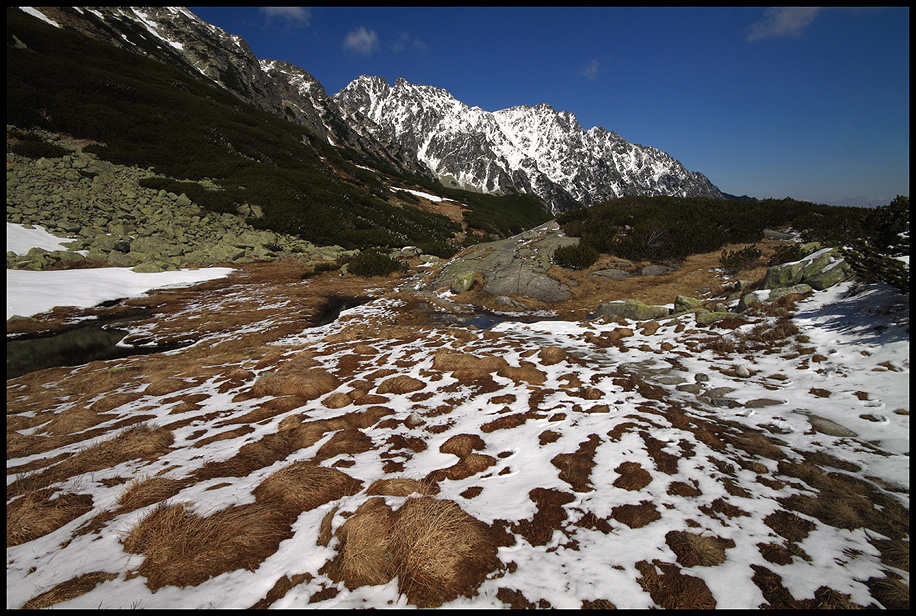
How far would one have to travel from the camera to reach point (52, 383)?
7.69 meters

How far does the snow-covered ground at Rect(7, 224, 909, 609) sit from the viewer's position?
2719mm

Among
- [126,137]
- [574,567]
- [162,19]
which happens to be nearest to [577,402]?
[574,567]

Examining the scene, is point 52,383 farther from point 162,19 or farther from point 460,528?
point 162,19

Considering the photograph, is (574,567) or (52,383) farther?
(52,383)

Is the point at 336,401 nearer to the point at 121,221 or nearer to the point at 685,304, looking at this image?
the point at 685,304

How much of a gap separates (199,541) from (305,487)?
3.29 feet

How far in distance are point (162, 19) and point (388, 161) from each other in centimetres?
5935

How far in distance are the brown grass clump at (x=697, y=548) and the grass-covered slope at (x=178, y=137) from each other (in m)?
28.0

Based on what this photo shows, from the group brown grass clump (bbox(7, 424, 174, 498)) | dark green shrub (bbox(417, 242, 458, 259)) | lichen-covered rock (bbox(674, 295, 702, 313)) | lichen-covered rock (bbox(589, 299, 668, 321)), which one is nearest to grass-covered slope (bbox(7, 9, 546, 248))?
Result: dark green shrub (bbox(417, 242, 458, 259))

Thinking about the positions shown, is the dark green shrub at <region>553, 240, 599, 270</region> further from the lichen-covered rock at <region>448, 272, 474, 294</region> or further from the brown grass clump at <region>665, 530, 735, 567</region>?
the brown grass clump at <region>665, 530, 735, 567</region>

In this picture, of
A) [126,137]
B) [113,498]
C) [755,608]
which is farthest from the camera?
[126,137]

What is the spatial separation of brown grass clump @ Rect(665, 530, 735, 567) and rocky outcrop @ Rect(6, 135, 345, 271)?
2415cm

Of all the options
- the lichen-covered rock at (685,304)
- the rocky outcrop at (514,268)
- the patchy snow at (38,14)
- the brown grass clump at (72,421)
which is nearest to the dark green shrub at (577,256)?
the rocky outcrop at (514,268)

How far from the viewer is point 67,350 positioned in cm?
972
